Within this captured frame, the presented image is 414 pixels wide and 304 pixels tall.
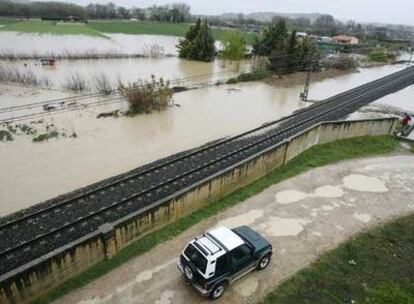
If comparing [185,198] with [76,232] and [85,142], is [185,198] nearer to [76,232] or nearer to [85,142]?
[76,232]

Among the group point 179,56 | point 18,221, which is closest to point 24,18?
point 179,56

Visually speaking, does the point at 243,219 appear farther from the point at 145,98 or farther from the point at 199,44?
the point at 199,44

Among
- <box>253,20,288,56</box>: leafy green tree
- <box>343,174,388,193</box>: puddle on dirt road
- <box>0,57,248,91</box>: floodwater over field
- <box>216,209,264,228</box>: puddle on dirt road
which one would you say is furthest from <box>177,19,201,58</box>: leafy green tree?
<box>216,209,264,228</box>: puddle on dirt road

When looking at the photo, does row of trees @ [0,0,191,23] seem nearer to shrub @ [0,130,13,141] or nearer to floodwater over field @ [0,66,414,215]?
floodwater over field @ [0,66,414,215]

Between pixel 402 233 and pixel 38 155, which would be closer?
pixel 402 233

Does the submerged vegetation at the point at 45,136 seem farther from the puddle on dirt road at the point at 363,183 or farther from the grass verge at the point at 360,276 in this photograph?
the puddle on dirt road at the point at 363,183

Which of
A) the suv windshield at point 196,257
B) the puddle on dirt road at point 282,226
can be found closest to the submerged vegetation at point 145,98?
the puddle on dirt road at point 282,226

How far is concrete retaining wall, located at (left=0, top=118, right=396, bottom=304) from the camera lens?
8.95m

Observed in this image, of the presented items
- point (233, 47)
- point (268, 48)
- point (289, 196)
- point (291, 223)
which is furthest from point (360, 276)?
point (268, 48)

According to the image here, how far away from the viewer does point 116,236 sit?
35.7 feet

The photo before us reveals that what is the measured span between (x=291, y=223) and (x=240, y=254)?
413 centimetres

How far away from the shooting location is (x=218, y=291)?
9.41 m

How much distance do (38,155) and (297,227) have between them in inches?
609

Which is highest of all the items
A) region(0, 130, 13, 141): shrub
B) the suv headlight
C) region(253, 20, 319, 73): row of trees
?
region(253, 20, 319, 73): row of trees
